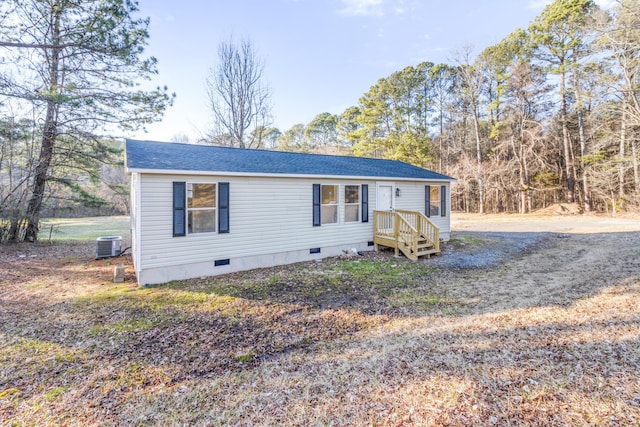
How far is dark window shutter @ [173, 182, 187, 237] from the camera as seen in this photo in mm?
6730

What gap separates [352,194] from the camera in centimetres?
990

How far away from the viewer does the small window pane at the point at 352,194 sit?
9.77 m

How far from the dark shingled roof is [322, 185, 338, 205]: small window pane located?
1.56 feet

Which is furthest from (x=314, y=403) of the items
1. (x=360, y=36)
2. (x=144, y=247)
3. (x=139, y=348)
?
(x=360, y=36)

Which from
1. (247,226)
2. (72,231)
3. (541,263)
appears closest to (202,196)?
(247,226)

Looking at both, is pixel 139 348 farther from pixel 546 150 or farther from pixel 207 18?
pixel 546 150

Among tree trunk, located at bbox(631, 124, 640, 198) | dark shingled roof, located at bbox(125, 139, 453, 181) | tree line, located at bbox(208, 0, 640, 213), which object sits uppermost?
tree line, located at bbox(208, 0, 640, 213)

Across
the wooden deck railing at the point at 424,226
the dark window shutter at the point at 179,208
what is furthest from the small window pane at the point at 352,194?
the dark window shutter at the point at 179,208

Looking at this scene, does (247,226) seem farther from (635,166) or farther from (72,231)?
(635,166)

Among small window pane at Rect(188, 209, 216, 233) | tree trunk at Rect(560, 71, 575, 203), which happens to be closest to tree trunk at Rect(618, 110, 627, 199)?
tree trunk at Rect(560, 71, 575, 203)

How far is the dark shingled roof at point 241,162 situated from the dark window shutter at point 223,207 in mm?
450

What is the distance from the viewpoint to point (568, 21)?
1980cm

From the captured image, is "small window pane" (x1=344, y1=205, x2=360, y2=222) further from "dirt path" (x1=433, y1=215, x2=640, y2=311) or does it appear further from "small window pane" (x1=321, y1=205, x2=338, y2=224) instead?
"dirt path" (x1=433, y1=215, x2=640, y2=311)

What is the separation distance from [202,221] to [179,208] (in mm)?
673
